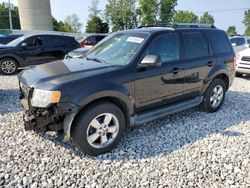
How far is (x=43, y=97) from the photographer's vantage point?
9.88ft

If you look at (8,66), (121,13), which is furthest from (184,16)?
(8,66)

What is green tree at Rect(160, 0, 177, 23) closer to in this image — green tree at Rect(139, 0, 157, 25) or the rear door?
green tree at Rect(139, 0, 157, 25)

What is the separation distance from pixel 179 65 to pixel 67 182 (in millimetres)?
2689

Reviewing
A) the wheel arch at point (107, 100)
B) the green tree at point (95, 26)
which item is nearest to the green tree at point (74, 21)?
the green tree at point (95, 26)

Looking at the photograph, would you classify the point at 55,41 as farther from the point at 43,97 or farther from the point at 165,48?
the point at 43,97

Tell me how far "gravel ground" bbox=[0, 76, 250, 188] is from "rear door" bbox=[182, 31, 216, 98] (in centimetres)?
70

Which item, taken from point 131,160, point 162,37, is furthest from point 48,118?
point 162,37

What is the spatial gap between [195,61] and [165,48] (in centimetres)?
80

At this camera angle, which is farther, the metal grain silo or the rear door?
the metal grain silo

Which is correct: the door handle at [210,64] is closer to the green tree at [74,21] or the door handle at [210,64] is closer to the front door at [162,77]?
the front door at [162,77]

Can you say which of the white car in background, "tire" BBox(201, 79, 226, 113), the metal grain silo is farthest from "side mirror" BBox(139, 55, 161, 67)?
the metal grain silo

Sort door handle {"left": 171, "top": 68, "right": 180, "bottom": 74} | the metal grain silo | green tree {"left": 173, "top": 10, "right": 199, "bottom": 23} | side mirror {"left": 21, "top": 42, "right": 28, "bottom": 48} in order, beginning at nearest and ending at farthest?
door handle {"left": 171, "top": 68, "right": 180, "bottom": 74} → side mirror {"left": 21, "top": 42, "right": 28, "bottom": 48} → the metal grain silo → green tree {"left": 173, "top": 10, "right": 199, "bottom": 23}

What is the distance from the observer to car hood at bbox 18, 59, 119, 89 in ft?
10.2

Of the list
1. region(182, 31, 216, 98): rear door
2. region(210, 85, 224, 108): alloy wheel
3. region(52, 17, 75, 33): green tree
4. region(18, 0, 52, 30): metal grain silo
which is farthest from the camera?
region(52, 17, 75, 33): green tree
